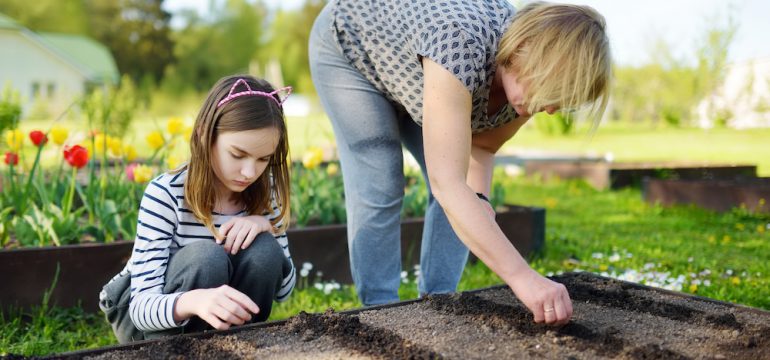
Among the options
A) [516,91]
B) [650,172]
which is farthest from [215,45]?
[516,91]

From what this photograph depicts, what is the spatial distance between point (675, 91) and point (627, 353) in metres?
20.5

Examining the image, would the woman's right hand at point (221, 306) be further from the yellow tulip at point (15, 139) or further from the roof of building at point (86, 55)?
the roof of building at point (86, 55)

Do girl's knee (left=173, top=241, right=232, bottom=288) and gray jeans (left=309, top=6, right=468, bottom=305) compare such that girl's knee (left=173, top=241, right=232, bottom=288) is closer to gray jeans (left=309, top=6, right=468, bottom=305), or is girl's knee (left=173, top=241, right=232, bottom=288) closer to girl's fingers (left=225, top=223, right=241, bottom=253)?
girl's fingers (left=225, top=223, right=241, bottom=253)

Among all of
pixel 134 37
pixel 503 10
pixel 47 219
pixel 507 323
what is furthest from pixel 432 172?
pixel 134 37

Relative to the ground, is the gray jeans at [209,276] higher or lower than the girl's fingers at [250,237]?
lower

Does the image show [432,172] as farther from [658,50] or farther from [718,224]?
[658,50]

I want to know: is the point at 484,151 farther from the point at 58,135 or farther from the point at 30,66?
the point at 30,66

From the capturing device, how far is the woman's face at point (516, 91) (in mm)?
1704

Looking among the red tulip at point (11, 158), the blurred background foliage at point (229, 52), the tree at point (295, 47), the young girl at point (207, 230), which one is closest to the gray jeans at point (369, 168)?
the young girl at point (207, 230)

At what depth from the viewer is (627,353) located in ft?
4.83

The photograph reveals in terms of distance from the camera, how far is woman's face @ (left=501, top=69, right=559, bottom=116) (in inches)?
67.1

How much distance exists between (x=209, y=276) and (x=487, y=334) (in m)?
0.71

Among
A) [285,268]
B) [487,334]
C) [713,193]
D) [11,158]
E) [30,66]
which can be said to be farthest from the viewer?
[30,66]

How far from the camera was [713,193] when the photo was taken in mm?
4898
